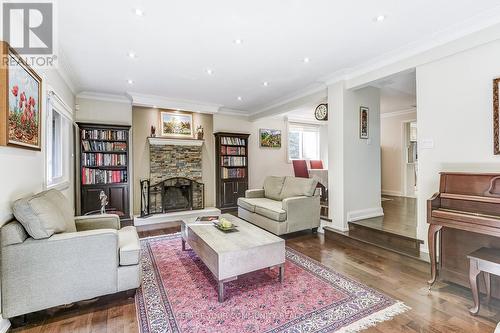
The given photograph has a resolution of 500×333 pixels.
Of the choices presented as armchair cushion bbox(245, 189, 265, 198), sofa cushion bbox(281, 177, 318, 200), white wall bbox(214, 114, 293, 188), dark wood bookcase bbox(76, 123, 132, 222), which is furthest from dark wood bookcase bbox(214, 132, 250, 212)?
dark wood bookcase bbox(76, 123, 132, 222)

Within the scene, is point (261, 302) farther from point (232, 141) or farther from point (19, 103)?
point (232, 141)

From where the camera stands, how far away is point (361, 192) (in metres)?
4.09

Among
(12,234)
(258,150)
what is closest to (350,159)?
(258,150)

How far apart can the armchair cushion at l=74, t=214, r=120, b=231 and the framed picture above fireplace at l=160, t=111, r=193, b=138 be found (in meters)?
2.99

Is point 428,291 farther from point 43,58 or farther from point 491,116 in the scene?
point 43,58

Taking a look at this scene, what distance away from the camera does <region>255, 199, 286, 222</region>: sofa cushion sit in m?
3.77

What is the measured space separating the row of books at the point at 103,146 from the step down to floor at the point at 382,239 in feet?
13.6

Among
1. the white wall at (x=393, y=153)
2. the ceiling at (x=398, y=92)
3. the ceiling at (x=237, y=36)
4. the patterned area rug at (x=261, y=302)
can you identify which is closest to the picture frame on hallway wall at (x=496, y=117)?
the ceiling at (x=237, y=36)

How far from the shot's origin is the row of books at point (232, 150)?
19.6ft

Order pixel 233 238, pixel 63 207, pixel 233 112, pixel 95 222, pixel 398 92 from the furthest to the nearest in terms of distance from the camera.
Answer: pixel 233 112
pixel 398 92
pixel 95 222
pixel 233 238
pixel 63 207

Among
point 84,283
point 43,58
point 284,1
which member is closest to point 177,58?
point 43,58

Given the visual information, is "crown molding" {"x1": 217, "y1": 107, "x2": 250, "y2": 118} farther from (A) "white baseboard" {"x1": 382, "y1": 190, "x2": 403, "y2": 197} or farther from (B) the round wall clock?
(A) "white baseboard" {"x1": 382, "y1": 190, "x2": 403, "y2": 197}

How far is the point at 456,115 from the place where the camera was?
8.56 ft

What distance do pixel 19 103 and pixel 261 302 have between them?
2.71 metres
